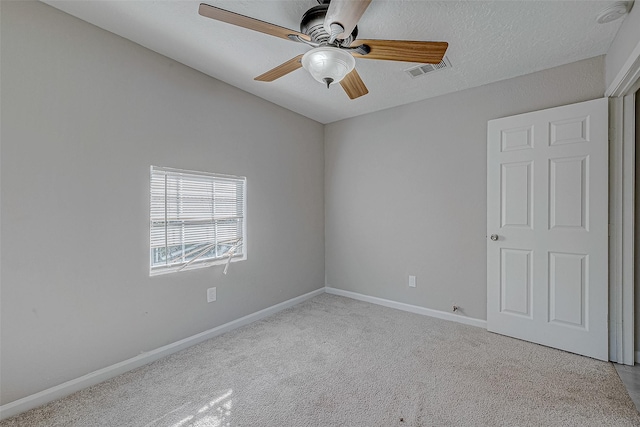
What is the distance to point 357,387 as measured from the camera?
6.30ft

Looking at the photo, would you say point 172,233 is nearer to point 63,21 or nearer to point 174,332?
point 174,332

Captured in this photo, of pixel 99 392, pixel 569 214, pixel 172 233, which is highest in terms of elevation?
pixel 569 214

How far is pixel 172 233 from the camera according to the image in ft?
7.98

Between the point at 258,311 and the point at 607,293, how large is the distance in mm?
3122

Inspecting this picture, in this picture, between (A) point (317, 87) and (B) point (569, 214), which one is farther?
(A) point (317, 87)

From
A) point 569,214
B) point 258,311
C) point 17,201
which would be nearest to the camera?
point 17,201

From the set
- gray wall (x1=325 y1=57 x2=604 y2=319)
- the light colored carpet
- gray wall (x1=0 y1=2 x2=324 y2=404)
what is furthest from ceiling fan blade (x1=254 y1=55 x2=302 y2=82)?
the light colored carpet

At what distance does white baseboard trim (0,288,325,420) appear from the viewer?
167 cm

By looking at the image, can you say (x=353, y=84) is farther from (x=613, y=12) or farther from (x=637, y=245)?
(x=637, y=245)

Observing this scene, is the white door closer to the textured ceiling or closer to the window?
the textured ceiling

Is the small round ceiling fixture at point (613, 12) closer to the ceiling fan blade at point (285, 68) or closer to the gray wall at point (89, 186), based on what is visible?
the ceiling fan blade at point (285, 68)

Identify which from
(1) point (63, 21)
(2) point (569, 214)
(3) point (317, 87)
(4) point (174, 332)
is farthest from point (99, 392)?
(2) point (569, 214)

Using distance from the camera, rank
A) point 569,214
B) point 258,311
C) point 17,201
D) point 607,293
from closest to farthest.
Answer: point 17,201
point 607,293
point 569,214
point 258,311

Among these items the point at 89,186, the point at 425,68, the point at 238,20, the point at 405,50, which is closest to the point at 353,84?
the point at 405,50
